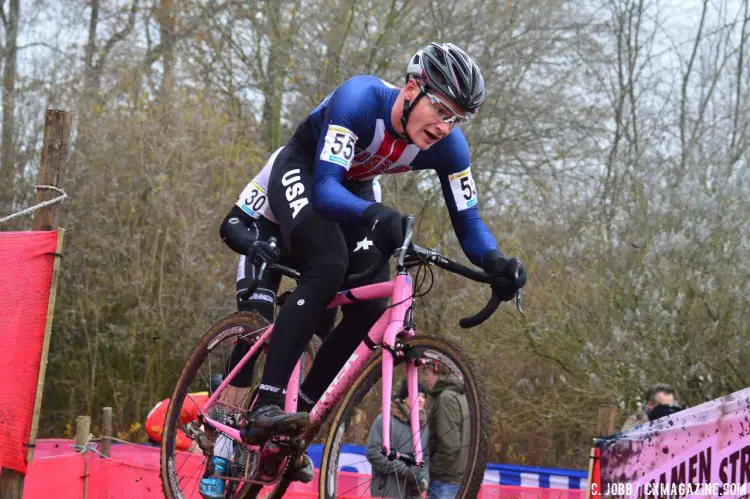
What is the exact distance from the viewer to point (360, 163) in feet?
16.4

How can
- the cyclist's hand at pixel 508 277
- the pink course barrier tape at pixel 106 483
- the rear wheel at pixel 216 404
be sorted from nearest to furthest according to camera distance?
the cyclist's hand at pixel 508 277, the rear wheel at pixel 216 404, the pink course barrier tape at pixel 106 483

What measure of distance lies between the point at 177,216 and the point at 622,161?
7081 millimetres

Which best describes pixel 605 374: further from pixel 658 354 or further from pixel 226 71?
pixel 226 71

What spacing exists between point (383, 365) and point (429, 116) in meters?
1.13

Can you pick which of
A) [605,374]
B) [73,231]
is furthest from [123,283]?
[605,374]

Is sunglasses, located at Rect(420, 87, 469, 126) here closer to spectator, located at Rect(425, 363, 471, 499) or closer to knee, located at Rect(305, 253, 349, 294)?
knee, located at Rect(305, 253, 349, 294)

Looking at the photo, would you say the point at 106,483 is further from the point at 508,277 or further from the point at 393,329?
the point at 508,277

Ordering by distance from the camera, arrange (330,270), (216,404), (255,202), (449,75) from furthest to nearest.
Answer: (255,202), (216,404), (330,270), (449,75)

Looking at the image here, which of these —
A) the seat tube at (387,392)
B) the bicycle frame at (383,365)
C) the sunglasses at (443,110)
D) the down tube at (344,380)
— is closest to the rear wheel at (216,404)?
the bicycle frame at (383,365)

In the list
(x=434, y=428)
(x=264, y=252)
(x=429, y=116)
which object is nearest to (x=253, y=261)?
(x=264, y=252)

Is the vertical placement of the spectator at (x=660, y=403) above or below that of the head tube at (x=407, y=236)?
below

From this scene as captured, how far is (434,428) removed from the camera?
4312 mm

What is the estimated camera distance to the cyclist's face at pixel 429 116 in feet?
15.0

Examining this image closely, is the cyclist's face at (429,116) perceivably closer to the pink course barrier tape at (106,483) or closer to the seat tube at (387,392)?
the seat tube at (387,392)
